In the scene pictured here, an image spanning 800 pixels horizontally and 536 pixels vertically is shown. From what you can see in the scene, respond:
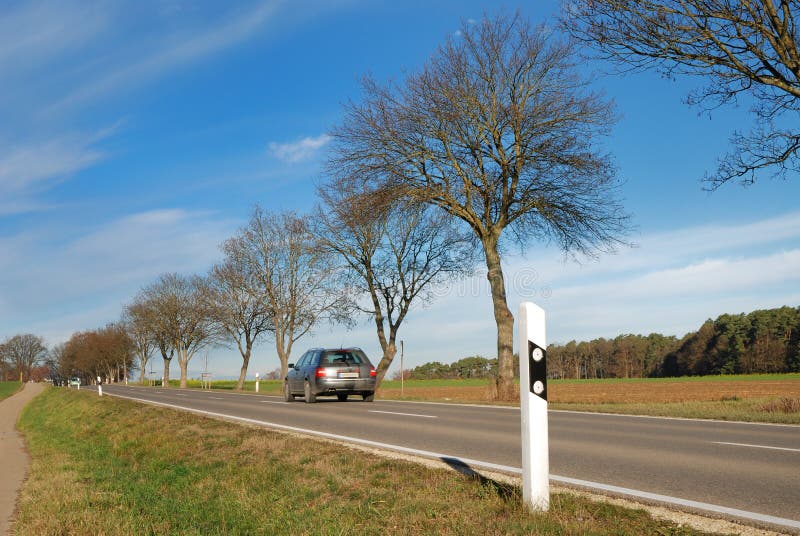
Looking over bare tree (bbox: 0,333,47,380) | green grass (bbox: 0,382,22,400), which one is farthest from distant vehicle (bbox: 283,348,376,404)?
bare tree (bbox: 0,333,47,380)

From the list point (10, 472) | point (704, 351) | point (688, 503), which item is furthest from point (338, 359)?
point (704, 351)

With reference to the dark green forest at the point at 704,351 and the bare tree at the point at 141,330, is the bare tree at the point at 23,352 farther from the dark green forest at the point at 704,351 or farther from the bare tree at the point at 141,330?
the dark green forest at the point at 704,351

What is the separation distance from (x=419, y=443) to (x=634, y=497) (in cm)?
458

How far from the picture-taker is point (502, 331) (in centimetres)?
2230

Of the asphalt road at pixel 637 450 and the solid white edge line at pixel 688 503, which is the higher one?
the solid white edge line at pixel 688 503

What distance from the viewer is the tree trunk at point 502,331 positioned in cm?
2195

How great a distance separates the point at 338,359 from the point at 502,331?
5340 millimetres

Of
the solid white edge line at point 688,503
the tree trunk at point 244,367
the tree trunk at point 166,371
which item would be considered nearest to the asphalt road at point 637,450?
the solid white edge line at point 688,503

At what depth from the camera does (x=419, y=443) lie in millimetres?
9969

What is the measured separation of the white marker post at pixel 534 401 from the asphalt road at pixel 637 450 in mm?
1510

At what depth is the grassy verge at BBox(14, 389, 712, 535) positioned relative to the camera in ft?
16.0

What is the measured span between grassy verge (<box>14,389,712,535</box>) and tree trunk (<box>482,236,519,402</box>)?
12.1 m

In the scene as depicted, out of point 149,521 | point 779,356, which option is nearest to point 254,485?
point 149,521

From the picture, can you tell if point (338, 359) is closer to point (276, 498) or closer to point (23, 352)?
point (276, 498)
